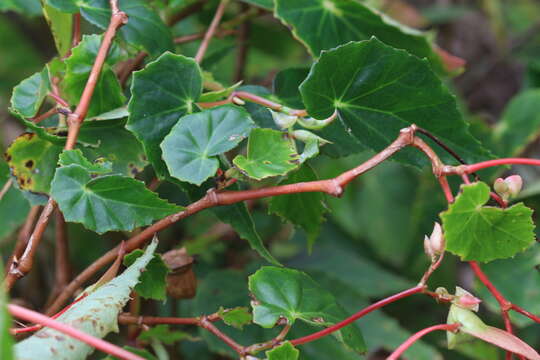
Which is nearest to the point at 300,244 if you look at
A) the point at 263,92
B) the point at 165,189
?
the point at 165,189

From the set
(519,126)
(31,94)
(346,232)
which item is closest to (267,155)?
(31,94)

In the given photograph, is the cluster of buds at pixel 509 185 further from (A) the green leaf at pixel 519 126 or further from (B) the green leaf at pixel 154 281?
(A) the green leaf at pixel 519 126

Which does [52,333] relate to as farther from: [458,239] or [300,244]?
[300,244]

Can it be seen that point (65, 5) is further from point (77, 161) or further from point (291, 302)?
point (291, 302)

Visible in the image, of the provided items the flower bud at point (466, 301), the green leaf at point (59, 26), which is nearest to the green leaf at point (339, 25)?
the green leaf at point (59, 26)

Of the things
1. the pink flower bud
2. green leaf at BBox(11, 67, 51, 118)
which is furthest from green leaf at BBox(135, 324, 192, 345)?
the pink flower bud

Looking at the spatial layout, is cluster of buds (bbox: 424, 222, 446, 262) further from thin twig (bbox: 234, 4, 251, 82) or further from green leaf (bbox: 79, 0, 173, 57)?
thin twig (bbox: 234, 4, 251, 82)

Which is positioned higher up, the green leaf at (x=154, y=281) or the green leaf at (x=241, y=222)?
the green leaf at (x=241, y=222)
